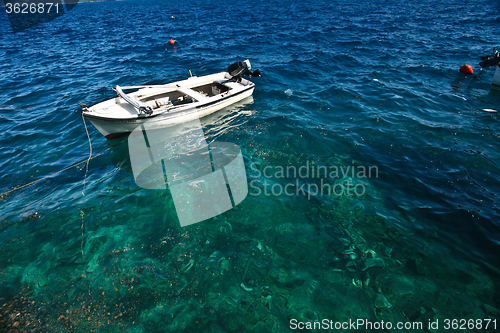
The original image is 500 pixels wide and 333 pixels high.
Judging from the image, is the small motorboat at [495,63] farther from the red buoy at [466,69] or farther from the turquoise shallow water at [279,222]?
the red buoy at [466,69]

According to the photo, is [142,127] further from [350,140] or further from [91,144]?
[350,140]

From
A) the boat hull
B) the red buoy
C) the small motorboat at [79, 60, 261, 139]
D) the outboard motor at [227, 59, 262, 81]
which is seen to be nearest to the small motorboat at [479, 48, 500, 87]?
the red buoy

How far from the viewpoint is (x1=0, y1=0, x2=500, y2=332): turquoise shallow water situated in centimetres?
564

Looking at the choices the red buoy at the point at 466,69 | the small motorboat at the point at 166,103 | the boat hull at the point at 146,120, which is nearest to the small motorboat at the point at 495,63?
the red buoy at the point at 466,69

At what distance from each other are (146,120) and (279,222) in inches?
307

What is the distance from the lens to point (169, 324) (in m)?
5.36

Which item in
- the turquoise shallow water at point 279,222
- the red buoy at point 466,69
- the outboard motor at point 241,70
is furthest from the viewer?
the red buoy at point 466,69

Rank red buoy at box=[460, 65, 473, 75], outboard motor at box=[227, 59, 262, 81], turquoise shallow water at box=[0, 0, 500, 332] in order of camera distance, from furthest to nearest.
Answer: red buoy at box=[460, 65, 473, 75] → outboard motor at box=[227, 59, 262, 81] → turquoise shallow water at box=[0, 0, 500, 332]

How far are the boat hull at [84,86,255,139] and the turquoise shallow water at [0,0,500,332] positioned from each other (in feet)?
2.10

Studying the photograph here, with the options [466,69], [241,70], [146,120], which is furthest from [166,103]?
[466,69]

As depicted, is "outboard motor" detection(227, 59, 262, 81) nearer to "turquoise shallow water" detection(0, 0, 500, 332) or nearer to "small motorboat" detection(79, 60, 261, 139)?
"small motorboat" detection(79, 60, 261, 139)

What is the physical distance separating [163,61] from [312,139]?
59.4 ft

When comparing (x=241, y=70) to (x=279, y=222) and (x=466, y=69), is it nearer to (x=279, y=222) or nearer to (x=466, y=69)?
(x=279, y=222)

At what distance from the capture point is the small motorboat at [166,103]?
10430 mm
